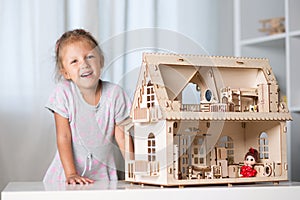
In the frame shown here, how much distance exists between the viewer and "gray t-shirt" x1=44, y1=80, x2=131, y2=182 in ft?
5.16

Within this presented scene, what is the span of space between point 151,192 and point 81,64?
0.48m

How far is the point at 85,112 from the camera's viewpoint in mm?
1568

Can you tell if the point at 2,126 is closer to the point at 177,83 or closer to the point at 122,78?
the point at 122,78

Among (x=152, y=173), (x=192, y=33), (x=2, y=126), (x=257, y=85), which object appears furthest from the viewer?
(x=192, y=33)

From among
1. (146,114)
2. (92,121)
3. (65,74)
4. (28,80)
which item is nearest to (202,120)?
(146,114)

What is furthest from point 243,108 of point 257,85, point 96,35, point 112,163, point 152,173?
point 96,35

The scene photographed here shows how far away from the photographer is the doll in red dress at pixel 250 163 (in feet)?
4.66

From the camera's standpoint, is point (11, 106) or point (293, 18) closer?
point (11, 106)

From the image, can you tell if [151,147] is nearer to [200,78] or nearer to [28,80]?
[200,78]

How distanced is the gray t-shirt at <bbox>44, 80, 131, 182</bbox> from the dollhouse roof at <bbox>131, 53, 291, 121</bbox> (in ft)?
0.64

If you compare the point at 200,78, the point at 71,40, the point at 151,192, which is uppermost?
the point at 71,40

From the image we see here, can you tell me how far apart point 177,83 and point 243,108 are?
20cm

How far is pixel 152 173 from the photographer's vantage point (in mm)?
1354

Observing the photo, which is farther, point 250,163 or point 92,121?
point 92,121
